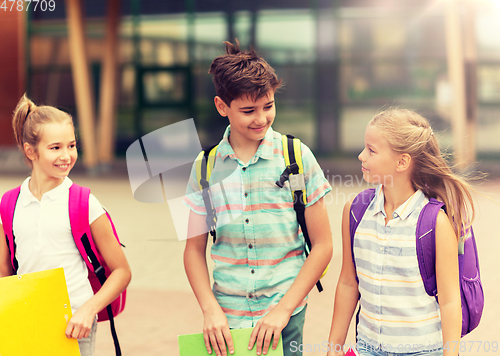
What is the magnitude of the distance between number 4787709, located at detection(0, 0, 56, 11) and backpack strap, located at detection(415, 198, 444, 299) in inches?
575

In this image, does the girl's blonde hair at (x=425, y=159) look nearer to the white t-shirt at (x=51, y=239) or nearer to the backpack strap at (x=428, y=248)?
the backpack strap at (x=428, y=248)

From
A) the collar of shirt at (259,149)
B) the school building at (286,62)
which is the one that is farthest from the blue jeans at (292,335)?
the school building at (286,62)

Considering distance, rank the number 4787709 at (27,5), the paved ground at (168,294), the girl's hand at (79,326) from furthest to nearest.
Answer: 1. the number 4787709 at (27,5)
2. the paved ground at (168,294)
3. the girl's hand at (79,326)

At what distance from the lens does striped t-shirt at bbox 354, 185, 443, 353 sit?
184 cm

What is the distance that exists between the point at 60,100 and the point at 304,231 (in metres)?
14.4

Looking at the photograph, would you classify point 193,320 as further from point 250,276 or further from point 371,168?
point 371,168

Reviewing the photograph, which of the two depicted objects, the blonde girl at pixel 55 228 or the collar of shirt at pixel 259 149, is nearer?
A: the collar of shirt at pixel 259 149

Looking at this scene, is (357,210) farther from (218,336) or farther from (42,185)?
(42,185)

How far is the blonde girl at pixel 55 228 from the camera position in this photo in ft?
7.14

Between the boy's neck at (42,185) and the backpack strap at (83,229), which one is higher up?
the boy's neck at (42,185)

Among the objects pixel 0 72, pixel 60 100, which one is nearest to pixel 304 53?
pixel 60 100

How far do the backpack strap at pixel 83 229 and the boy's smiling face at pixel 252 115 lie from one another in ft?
2.25

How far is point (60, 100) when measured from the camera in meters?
15.3

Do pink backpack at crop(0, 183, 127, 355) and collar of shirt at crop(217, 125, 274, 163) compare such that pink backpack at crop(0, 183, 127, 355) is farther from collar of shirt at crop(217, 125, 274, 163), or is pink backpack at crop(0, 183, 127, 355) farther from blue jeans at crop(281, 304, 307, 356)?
blue jeans at crop(281, 304, 307, 356)
